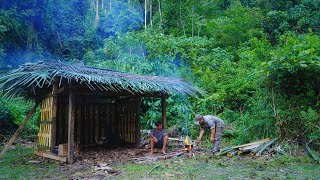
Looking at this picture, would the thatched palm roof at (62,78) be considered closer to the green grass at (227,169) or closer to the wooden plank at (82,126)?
the wooden plank at (82,126)

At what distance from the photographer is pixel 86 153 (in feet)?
31.3

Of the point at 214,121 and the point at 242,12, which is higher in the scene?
the point at 242,12

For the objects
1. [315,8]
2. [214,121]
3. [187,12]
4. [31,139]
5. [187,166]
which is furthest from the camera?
[187,12]

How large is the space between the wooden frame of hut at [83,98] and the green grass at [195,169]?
→ 1.12m

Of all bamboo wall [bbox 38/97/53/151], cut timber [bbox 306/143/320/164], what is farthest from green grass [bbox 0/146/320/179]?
bamboo wall [bbox 38/97/53/151]

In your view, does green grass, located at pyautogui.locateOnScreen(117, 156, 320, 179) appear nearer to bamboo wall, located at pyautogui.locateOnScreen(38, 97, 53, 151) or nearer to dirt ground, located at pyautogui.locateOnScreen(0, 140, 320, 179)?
dirt ground, located at pyautogui.locateOnScreen(0, 140, 320, 179)

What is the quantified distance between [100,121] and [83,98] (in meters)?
1.11

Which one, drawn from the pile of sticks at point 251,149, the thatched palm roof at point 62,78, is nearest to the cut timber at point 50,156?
the thatched palm roof at point 62,78

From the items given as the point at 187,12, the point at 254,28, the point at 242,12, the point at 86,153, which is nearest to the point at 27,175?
the point at 86,153

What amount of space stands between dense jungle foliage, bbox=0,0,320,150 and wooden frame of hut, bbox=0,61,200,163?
2.16 meters

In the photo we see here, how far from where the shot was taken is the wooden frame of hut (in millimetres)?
8023

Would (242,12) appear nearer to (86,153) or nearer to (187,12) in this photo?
(187,12)

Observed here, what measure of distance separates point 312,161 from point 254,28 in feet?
43.0

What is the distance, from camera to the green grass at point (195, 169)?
6.23m
